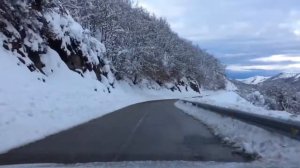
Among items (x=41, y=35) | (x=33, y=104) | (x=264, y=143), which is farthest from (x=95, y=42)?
(x=264, y=143)

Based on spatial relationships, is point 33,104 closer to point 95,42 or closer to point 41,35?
point 41,35

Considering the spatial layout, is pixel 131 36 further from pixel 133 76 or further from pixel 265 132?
pixel 265 132

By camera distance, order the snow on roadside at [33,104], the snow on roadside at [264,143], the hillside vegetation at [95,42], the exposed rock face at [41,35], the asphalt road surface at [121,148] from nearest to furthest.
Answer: the snow on roadside at [264,143] → the asphalt road surface at [121,148] → the snow on roadside at [33,104] → the exposed rock face at [41,35] → the hillside vegetation at [95,42]

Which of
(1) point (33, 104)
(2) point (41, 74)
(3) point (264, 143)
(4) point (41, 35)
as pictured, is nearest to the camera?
(3) point (264, 143)


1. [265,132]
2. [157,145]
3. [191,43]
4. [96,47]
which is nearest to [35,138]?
[157,145]

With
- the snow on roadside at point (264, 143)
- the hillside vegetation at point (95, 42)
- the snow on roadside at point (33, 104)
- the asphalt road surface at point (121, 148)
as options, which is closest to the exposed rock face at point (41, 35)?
the hillside vegetation at point (95, 42)

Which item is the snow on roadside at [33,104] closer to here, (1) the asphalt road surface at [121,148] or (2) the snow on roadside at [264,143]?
(1) the asphalt road surface at [121,148]

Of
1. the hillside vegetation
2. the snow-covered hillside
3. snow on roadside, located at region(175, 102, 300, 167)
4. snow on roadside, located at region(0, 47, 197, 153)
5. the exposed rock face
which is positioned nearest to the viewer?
snow on roadside, located at region(175, 102, 300, 167)

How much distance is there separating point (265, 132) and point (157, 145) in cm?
303

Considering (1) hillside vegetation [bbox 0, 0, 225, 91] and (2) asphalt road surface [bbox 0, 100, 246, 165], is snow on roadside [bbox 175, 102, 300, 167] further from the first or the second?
(1) hillside vegetation [bbox 0, 0, 225, 91]

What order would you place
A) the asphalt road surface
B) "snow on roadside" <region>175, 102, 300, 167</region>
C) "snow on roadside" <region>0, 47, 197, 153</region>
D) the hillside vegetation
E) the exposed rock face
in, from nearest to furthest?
"snow on roadside" <region>175, 102, 300, 167</region> < the asphalt road surface < "snow on roadside" <region>0, 47, 197, 153</region> < the exposed rock face < the hillside vegetation

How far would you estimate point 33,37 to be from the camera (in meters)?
29.2

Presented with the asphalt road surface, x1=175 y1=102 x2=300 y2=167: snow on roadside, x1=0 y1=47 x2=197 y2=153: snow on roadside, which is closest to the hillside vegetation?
x1=0 y1=47 x2=197 y2=153: snow on roadside

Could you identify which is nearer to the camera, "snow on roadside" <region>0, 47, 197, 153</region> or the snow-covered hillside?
"snow on roadside" <region>0, 47, 197, 153</region>
